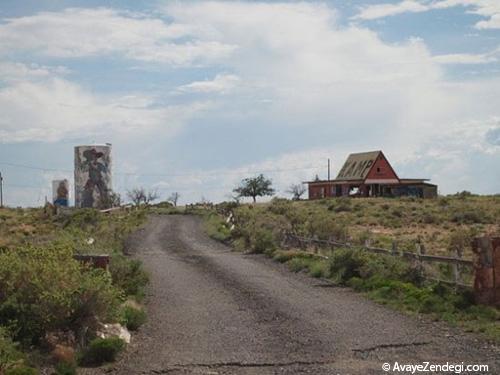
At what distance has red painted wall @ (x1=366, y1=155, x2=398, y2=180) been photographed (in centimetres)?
8054

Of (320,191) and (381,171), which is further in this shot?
(320,191)

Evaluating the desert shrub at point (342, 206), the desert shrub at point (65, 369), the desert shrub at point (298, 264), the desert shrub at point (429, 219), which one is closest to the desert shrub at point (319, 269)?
the desert shrub at point (298, 264)

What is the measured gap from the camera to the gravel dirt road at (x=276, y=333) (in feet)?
33.9

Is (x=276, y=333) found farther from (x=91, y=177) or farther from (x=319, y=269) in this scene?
(x=91, y=177)

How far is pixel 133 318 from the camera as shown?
13.0 metres

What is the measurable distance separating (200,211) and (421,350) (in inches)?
2245

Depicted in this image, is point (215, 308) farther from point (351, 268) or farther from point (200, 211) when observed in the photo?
point (200, 211)

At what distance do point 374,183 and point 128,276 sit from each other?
66.0 m

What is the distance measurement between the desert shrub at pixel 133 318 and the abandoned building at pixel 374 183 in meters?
68.4

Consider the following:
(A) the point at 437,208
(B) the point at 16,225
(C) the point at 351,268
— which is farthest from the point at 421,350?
(A) the point at 437,208

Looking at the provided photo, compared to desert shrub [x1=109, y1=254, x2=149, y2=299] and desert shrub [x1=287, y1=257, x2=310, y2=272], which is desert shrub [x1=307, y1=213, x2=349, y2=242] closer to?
desert shrub [x1=287, y1=257, x2=310, y2=272]

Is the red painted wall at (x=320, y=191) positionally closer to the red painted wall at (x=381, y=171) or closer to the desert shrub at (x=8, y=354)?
the red painted wall at (x=381, y=171)

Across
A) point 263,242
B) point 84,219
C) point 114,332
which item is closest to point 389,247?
point 263,242

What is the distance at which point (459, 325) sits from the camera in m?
13.1
